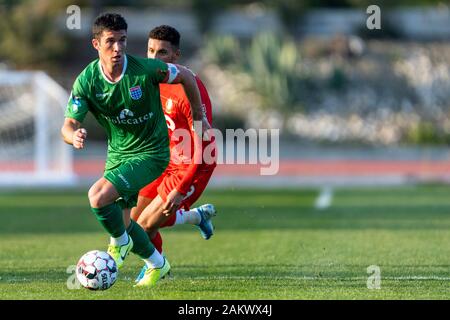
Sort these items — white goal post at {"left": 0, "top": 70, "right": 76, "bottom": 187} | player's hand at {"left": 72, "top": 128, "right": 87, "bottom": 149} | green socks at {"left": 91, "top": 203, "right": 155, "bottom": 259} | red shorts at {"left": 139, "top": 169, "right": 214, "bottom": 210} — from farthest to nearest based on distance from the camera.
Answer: white goal post at {"left": 0, "top": 70, "right": 76, "bottom": 187}, red shorts at {"left": 139, "top": 169, "right": 214, "bottom": 210}, green socks at {"left": 91, "top": 203, "right": 155, "bottom": 259}, player's hand at {"left": 72, "top": 128, "right": 87, "bottom": 149}

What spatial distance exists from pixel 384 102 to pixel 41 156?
19.7 metres

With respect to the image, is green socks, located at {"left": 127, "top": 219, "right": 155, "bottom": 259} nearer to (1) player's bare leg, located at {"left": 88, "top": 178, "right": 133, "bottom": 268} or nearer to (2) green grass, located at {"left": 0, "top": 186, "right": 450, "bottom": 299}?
(1) player's bare leg, located at {"left": 88, "top": 178, "right": 133, "bottom": 268}

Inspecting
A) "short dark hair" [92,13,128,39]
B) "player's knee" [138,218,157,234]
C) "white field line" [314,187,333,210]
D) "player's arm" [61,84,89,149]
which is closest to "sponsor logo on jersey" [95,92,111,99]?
"player's arm" [61,84,89,149]

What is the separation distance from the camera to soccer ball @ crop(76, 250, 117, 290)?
27.4ft

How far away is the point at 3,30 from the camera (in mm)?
46406

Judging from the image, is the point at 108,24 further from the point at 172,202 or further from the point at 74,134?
the point at 172,202

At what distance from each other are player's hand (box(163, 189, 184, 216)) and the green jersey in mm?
399

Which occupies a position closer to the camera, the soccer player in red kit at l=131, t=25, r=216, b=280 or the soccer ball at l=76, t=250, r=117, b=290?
the soccer ball at l=76, t=250, r=117, b=290

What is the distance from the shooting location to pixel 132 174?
8.62 meters

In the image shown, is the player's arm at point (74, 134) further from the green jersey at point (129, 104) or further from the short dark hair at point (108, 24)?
the short dark hair at point (108, 24)

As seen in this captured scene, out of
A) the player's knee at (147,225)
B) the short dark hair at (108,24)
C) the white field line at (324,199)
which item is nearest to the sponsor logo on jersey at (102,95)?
the short dark hair at (108,24)

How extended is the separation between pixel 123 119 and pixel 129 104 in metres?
0.18
